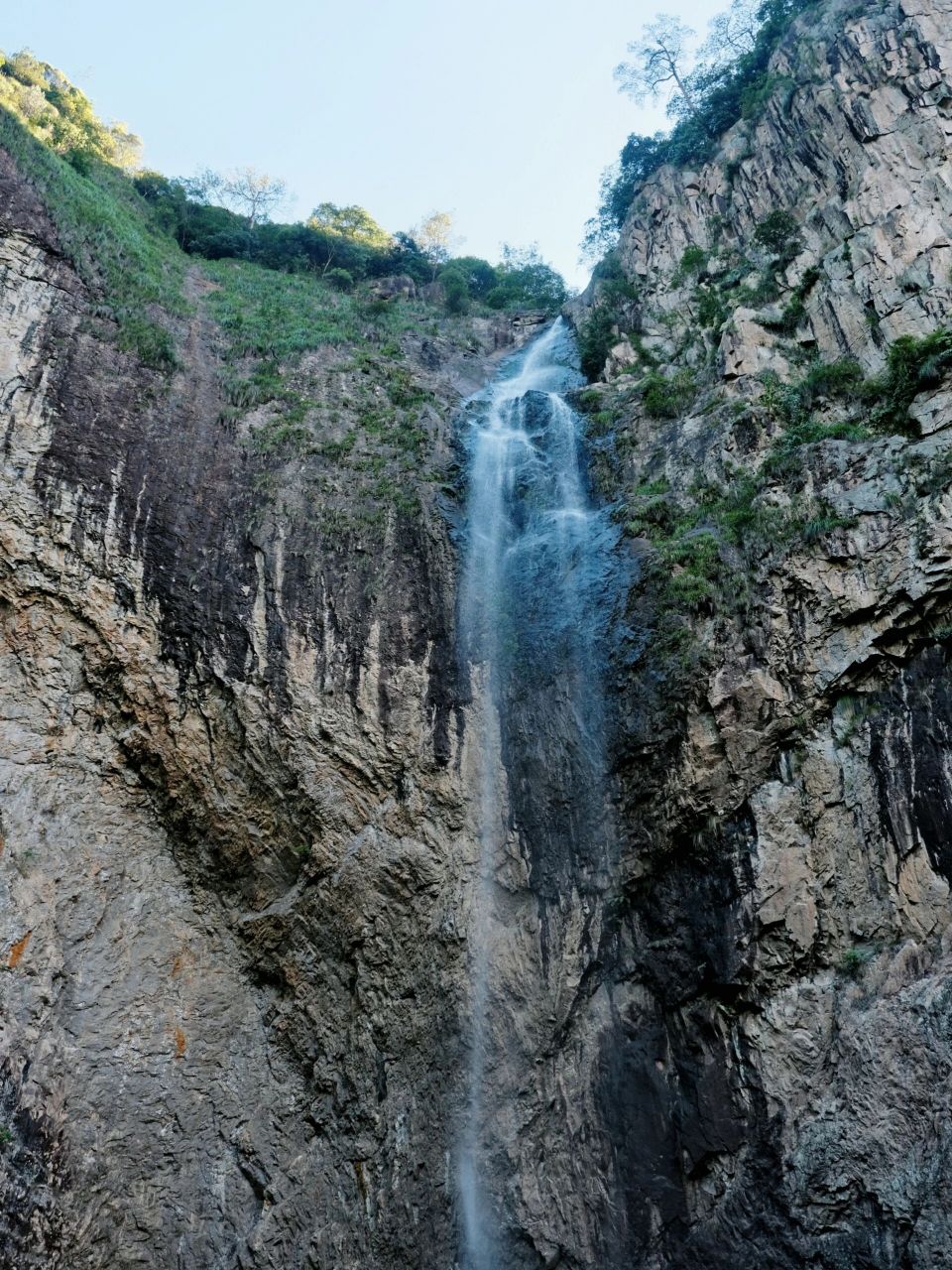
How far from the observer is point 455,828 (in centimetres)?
1321

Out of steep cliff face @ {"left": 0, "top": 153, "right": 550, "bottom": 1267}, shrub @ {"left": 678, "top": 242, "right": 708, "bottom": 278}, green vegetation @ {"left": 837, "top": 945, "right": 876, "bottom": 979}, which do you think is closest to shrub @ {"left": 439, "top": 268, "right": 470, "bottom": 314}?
shrub @ {"left": 678, "top": 242, "right": 708, "bottom": 278}

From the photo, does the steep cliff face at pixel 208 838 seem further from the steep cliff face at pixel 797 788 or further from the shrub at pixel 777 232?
the shrub at pixel 777 232

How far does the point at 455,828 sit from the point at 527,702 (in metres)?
2.30

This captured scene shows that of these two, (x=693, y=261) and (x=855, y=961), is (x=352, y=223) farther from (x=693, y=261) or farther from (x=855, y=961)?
(x=855, y=961)

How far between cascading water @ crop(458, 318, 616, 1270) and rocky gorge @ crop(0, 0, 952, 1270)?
94mm

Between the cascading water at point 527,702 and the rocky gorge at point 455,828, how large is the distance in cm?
9

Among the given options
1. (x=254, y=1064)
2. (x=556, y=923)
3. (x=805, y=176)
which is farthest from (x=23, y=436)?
(x=805, y=176)

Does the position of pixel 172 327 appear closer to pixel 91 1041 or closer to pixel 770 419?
pixel 770 419

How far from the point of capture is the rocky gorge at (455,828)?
10336mm

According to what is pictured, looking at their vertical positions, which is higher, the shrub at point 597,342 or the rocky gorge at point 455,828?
the shrub at point 597,342

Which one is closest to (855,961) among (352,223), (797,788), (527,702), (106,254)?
(797,788)

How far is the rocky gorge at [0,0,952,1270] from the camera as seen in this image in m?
10.3

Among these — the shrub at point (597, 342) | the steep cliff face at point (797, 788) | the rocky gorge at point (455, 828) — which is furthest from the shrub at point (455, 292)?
the steep cliff face at point (797, 788)

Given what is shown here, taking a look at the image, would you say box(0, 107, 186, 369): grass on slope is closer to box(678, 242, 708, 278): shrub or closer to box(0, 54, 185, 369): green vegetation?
box(0, 54, 185, 369): green vegetation
